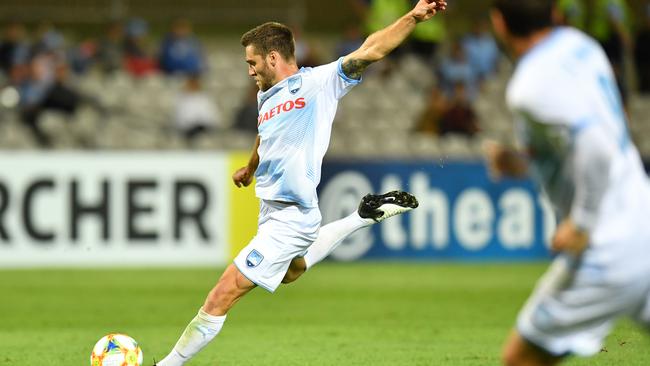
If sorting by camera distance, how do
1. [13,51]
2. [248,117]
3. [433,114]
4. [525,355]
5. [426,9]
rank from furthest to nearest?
[13,51]
[433,114]
[248,117]
[426,9]
[525,355]

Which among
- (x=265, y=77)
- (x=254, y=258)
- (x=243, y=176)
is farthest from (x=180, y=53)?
(x=254, y=258)

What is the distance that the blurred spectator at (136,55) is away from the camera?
20312 millimetres

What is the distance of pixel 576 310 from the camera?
482 centimetres

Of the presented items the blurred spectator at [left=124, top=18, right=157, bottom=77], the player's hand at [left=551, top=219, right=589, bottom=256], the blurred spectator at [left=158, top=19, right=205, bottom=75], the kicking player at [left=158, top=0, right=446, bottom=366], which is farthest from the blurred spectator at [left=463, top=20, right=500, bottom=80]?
the player's hand at [left=551, top=219, right=589, bottom=256]

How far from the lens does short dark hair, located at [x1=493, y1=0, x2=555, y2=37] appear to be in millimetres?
4805

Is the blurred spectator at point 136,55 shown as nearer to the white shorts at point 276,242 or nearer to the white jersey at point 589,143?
the white shorts at point 276,242

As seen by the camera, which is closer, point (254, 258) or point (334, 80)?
point (254, 258)

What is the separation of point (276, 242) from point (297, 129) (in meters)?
0.69

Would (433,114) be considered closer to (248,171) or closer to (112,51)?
(112,51)

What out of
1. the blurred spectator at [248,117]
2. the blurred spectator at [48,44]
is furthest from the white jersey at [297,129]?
the blurred spectator at [48,44]

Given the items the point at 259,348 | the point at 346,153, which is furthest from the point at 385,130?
the point at 259,348

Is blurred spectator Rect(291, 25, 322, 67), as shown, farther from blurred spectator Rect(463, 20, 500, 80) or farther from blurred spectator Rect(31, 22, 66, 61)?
blurred spectator Rect(31, 22, 66, 61)

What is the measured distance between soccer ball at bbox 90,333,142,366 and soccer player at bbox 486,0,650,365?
122 inches

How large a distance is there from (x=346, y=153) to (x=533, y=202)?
283 centimetres
